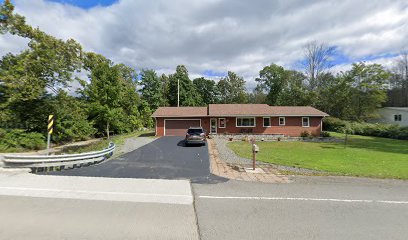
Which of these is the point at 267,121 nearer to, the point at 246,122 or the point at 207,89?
the point at 246,122

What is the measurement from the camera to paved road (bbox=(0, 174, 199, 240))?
4355 millimetres

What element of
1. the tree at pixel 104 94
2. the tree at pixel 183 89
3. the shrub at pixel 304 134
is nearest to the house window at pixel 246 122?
the shrub at pixel 304 134

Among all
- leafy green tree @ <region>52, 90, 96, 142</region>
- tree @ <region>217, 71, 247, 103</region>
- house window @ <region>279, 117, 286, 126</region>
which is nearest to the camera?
leafy green tree @ <region>52, 90, 96, 142</region>

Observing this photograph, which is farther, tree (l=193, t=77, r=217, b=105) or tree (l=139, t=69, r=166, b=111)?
tree (l=193, t=77, r=217, b=105)

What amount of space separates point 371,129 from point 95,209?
3991 cm

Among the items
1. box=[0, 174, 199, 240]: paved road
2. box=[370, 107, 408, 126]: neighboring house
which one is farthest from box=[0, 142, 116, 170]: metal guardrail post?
box=[370, 107, 408, 126]: neighboring house

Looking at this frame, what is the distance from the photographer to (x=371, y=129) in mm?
34688

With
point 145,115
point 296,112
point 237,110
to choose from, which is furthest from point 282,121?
point 145,115

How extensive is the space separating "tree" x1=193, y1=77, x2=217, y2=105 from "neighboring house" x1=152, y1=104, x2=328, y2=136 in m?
36.2

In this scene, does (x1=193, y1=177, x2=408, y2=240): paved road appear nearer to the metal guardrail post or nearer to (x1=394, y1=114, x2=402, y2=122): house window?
the metal guardrail post

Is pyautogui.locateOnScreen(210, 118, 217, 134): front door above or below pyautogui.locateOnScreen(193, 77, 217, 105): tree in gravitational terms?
below

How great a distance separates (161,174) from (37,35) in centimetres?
2085

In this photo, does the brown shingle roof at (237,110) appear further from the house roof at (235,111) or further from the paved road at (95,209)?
the paved road at (95,209)

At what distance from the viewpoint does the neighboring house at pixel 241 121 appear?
30.2 metres
